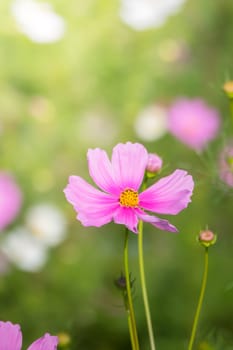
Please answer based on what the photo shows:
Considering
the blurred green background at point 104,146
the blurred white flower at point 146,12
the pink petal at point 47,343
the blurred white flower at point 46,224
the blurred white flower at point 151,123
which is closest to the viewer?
the pink petal at point 47,343

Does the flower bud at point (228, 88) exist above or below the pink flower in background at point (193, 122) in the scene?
below

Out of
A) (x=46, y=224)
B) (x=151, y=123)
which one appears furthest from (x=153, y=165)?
(x=151, y=123)

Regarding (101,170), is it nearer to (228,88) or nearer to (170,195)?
(170,195)

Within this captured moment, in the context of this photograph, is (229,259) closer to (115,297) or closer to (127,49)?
(115,297)

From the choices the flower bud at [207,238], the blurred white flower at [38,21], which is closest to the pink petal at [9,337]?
the flower bud at [207,238]

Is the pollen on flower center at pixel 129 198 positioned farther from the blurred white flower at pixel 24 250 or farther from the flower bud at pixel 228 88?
the blurred white flower at pixel 24 250

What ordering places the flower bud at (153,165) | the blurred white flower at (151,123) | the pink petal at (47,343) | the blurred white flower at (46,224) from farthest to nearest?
the blurred white flower at (151,123)
the blurred white flower at (46,224)
the flower bud at (153,165)
the pink petal at (47,343)

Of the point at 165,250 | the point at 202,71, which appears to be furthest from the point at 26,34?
the point at 165,250

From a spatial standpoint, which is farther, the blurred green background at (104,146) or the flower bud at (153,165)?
the blurred green background at (104,146)

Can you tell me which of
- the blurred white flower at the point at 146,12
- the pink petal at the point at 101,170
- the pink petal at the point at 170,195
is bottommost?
the pink petal at the point at 170,195
